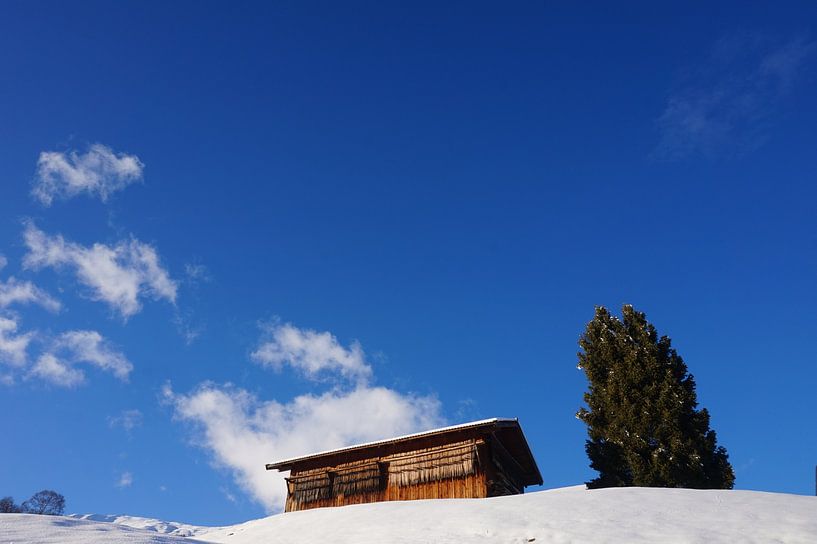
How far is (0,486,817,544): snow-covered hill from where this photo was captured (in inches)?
442

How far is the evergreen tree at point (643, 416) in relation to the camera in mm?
25062

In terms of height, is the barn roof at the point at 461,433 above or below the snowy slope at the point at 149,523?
above

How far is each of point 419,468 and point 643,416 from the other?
40.0ft

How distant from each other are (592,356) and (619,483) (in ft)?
23.4

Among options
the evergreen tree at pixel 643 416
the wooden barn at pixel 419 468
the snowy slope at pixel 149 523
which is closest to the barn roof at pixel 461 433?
the wooden barn at pixel 419 468

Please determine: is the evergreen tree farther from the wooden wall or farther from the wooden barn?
the wooden wall

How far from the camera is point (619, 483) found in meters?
26.8

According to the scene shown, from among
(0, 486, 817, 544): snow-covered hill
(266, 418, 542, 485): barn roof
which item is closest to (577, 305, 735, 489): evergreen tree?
(266, 418, 542, 485): barn roof

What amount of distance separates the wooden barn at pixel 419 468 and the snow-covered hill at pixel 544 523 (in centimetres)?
463

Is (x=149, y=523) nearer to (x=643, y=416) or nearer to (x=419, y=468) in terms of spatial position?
(x=419, y=468)

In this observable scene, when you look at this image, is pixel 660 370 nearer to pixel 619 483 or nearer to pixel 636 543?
pixel 619 483

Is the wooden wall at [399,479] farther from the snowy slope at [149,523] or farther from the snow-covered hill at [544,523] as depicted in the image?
the snowy slope at [149,523]

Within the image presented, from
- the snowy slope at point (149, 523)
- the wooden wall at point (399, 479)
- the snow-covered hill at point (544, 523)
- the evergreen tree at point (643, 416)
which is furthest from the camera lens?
the snowy slope at point (149, 523)

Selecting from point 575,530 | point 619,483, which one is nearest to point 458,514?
point 575,530
